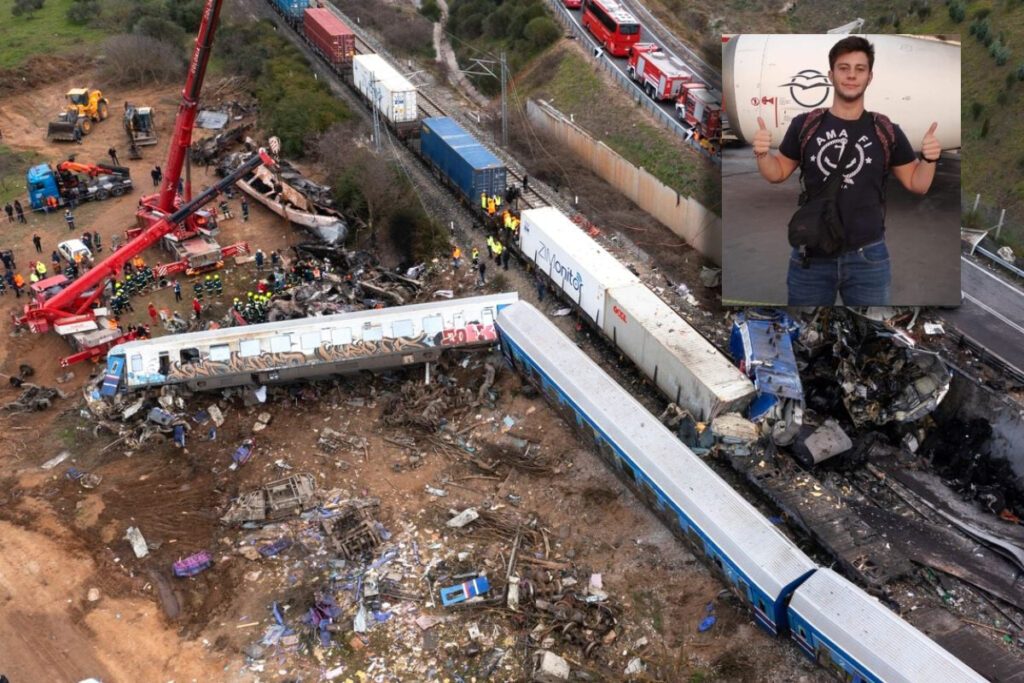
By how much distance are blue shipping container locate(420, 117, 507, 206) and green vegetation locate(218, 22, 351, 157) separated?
8.64 m

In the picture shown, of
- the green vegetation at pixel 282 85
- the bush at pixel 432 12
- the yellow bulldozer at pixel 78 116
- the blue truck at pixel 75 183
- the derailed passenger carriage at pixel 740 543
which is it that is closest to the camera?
the derailed passenger carriage at pixel 740 543

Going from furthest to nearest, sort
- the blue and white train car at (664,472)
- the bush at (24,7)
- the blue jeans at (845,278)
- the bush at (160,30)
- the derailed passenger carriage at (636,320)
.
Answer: the bush at (24,7), the bush at (160,30), the blue jeans at (845,278), the derailed passenger carriage at (636,320), the blue and white train car at (664,472)

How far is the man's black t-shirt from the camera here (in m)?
29.2

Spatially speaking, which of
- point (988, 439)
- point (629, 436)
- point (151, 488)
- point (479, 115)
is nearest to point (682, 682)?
point (629, 436)

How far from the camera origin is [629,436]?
24625 millimetres

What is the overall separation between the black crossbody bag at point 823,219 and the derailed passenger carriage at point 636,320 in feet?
18.7

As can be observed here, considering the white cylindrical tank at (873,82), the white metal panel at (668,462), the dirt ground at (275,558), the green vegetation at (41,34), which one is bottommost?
the dirt ground at (275,558)

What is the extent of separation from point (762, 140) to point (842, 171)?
3.04 metres

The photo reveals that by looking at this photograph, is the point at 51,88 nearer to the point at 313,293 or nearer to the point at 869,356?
the point at 313,293

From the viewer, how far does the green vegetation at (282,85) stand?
48.8 m

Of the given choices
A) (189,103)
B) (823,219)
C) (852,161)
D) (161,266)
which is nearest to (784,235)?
(823,219)

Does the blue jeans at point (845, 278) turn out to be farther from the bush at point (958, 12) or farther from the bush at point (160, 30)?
the bush at point (160, 30)

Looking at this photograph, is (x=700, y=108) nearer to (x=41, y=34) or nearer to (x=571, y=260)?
(x=571, y=260)

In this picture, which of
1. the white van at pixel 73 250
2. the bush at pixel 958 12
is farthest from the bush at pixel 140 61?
the bush at pixel 958 12
